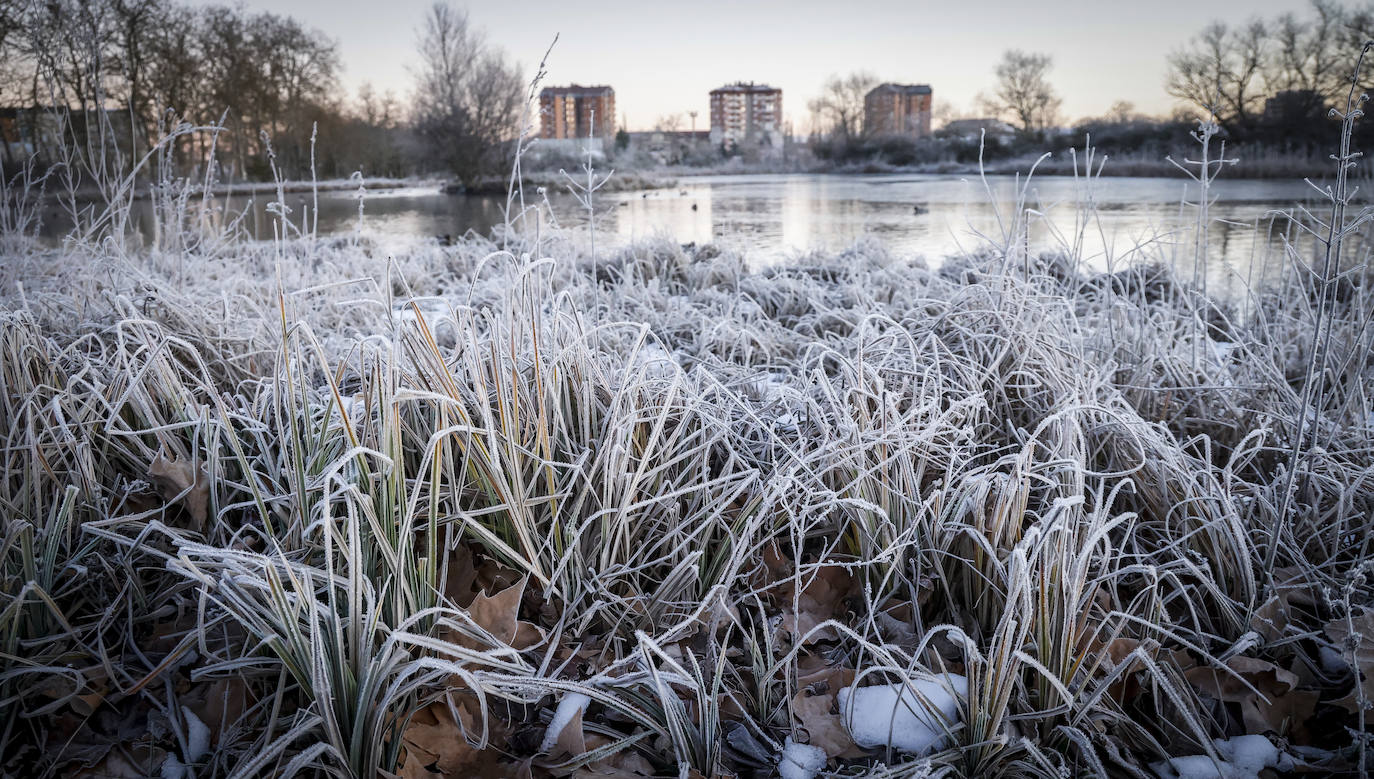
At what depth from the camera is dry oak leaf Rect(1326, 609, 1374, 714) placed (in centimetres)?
120

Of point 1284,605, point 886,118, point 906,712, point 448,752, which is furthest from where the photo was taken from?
point 886,118

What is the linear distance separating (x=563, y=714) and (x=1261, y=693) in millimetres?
1238

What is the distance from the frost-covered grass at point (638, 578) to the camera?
117 centimetres

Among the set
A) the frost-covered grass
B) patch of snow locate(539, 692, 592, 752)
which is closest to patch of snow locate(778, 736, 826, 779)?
the frost-covered grass

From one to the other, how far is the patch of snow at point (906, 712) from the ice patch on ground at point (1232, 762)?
331 mm

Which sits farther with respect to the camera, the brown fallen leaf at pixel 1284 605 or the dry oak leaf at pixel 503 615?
the brown fallen leaf at pixel 1284 605

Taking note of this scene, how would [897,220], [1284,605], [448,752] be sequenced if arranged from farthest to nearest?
[897,220] → [1284,605] → [448,752]

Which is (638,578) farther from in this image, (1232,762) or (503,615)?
(1232,762)

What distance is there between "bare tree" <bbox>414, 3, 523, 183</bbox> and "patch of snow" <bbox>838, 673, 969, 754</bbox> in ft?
96.8

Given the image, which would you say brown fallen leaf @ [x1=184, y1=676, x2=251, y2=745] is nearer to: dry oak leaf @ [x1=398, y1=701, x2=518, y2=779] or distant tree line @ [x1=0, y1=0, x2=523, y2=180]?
dry oak leaf @ [x1=398, y1=701, x2=518, y2=779]

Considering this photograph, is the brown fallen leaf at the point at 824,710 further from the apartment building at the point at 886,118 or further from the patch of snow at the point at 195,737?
the apartment building at the point at 886,118

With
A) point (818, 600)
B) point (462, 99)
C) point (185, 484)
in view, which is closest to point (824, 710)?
point (818, 600)

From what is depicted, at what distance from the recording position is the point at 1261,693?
4.27 feet

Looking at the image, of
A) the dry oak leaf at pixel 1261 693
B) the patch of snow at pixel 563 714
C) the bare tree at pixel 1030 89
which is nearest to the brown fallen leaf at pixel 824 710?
the patch of snow at pixel 563 714
